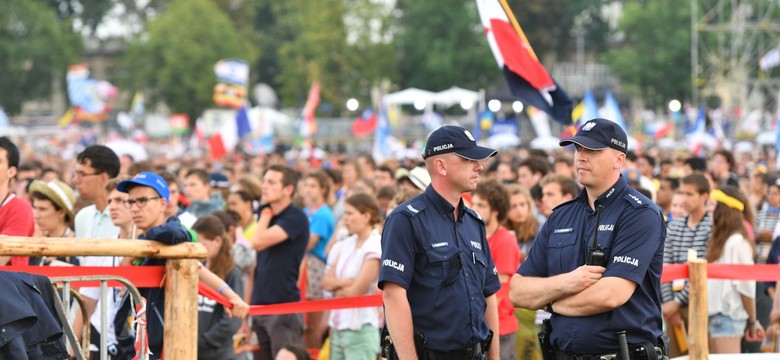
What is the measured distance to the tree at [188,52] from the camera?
263 ft

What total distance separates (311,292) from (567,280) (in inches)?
215

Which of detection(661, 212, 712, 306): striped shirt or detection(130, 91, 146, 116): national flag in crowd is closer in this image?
detection(661, 212, 712, 306): striped shirt

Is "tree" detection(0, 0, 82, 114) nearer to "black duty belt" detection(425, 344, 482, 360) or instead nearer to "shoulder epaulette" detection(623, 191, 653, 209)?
"black duty belt" detection(425, 344, 482, 360)

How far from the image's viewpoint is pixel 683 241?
10.1 meters

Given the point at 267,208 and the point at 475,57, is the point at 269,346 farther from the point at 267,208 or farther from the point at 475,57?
the point at 475,57

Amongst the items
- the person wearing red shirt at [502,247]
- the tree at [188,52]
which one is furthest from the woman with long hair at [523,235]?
the tree at [188,52]

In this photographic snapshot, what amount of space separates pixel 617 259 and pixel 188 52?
75616 millimetres

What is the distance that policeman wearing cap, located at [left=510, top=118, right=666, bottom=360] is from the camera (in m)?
5.88

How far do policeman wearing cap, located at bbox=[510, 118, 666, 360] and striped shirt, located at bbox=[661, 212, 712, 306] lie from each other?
3.74m

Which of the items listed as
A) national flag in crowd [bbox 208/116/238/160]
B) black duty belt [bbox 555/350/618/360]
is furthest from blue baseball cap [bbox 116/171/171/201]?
national flag in crowd [bbox 208/116/238/160]

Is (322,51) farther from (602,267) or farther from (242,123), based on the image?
(602,267)

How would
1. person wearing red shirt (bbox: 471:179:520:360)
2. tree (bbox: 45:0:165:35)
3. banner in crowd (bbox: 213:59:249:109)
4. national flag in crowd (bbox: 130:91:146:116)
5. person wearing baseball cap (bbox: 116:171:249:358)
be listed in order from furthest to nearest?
tree (bbox: 45:0:165:35) < national flag in crowd (bbox: 130:91:146:116) < banner in crowd (bbox: 213:59:249:109) < person wearing red shirt (bbox: 471:179:520:360) < person wearing baseball cap (bbox: 116:171:249:358)

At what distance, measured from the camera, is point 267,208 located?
1010 centimetres

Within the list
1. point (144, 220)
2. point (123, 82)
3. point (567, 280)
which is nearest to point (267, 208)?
point (144, 220)
